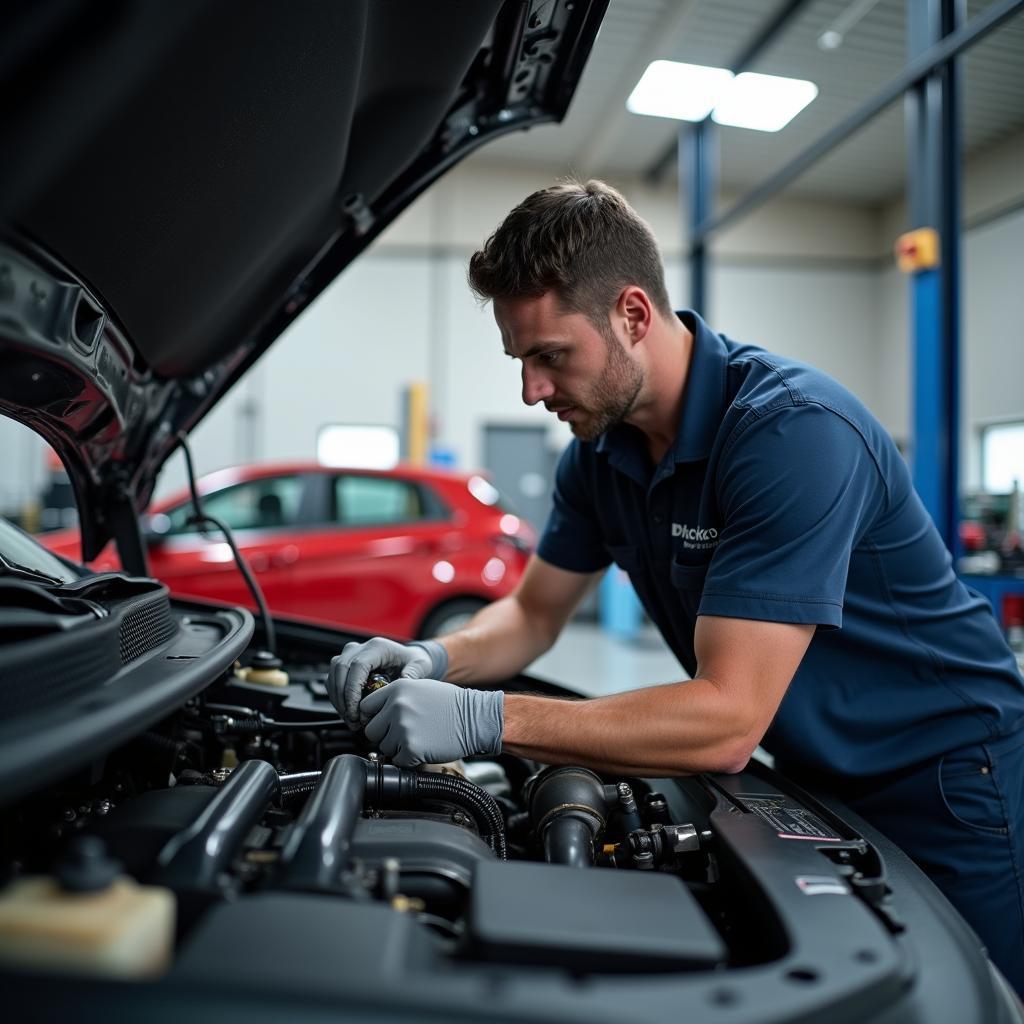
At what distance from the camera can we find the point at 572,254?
1.33m

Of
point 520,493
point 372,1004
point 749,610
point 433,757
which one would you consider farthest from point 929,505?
point 520,493

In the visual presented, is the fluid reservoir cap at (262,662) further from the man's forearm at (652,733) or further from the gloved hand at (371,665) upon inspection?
the man's forearm at (652,733)

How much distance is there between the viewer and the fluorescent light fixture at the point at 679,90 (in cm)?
579

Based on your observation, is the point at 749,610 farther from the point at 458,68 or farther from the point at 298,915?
the point at 458,68

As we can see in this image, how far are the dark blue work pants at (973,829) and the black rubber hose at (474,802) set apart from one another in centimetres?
58

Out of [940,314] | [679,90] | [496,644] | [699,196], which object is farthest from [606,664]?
[496,644]

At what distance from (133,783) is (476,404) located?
25.9 ft

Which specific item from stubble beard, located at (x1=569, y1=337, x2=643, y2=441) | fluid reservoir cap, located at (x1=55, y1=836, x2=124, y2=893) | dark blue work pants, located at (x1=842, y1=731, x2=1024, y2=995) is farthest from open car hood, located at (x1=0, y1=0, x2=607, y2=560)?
dark blue work pants, located at (x1=842, y1=731, x2=1024, y2=995)

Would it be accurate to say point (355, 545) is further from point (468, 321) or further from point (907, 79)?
point (468, 321)

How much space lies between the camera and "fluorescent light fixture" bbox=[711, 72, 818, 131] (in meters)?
6.01

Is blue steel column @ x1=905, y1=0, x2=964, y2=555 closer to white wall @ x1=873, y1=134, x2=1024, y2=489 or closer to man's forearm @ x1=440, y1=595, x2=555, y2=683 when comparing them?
man's forearm @ x1=440, y1=595, x2=555, y2=683

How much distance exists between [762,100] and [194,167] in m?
6.40

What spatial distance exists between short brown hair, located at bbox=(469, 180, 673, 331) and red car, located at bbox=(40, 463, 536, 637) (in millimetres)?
3154

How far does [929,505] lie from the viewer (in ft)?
12.1
